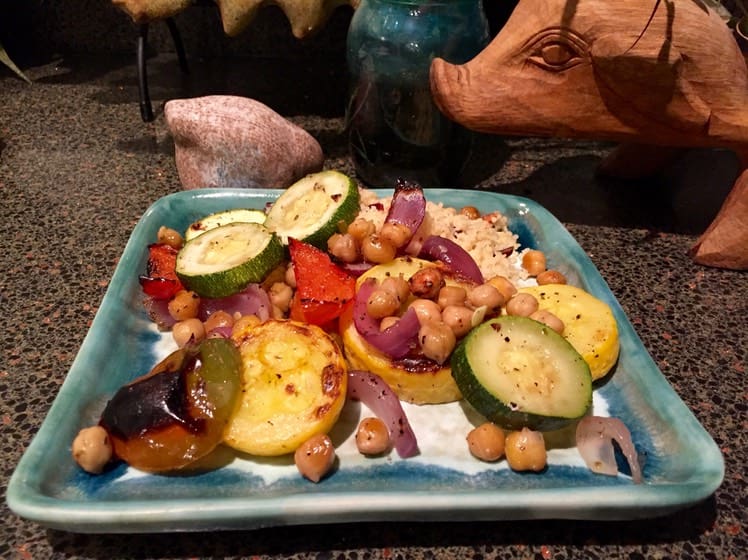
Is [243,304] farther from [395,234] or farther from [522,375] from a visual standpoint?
[522,375]

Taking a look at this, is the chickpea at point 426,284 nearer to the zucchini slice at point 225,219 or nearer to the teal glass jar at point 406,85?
the zucchini slice at point 225,219

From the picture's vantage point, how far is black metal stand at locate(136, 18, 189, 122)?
109 inches

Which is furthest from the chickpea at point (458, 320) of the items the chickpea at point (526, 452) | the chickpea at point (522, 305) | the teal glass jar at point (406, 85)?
the teal glass jar at point (406, 85)

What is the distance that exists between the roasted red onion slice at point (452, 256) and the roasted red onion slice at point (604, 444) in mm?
490

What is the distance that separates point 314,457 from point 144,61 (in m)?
2.30

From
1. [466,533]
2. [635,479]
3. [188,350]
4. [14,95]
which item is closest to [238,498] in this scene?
[188,350]

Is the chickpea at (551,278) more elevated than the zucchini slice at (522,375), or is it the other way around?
the zucchini slice at (522,375)

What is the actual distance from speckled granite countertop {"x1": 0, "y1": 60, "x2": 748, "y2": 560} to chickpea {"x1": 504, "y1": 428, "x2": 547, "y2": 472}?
0.11 meters

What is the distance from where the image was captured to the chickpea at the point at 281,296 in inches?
62.0

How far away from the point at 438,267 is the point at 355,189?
348 mm

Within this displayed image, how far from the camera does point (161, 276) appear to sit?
1.62m

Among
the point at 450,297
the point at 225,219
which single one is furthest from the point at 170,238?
the point at 450,297

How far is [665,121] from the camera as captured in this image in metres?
1.86

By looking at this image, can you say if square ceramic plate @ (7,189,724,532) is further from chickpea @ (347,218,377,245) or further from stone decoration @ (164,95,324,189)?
stone decoration @ (164,95,324,189)
